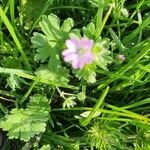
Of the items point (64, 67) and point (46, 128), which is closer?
point (64, 67)

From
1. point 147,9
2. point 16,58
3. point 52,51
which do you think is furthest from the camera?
point 147,9

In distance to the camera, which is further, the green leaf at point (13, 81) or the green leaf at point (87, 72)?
the green leaf at point (13, 81)

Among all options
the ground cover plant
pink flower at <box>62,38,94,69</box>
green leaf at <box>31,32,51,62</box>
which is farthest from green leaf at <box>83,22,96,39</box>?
pink flower at <box>62,38,94,69</box>

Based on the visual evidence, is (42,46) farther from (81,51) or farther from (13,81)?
(81,51)


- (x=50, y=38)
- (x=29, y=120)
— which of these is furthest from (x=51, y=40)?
(x=29, y=120)

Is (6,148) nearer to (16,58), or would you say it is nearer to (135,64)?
(16,58)

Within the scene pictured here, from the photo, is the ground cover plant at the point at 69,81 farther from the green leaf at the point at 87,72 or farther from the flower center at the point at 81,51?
the flower center at the point at 81,51

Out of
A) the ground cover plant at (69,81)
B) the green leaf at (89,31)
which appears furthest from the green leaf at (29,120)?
the green leaf at (89,31)

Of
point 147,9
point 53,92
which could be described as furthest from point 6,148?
point 147,9
